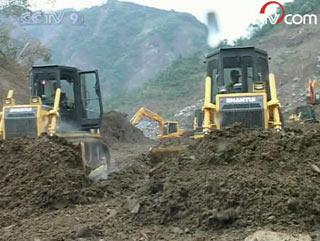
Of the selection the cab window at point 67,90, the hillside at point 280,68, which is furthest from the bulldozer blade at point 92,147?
the hillside at point 280,68

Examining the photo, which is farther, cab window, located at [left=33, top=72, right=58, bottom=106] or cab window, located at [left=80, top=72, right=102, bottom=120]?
cab window, located at [left=80, top=72, right=102, bottom=120]

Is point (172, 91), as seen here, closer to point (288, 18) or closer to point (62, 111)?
point (288, 18)

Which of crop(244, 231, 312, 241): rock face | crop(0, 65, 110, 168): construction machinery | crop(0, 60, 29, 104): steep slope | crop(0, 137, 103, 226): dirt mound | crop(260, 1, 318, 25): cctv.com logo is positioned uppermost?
crop(260, 1, 318, 25): cctv.com logo

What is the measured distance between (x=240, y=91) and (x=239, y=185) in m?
3.83

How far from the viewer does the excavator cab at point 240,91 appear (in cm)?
915

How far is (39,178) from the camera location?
27.1 feet

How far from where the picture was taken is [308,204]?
19.5ft

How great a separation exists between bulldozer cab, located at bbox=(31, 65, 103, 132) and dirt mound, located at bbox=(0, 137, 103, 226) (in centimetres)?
246

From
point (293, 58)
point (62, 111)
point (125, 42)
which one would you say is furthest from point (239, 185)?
point (125, 42)

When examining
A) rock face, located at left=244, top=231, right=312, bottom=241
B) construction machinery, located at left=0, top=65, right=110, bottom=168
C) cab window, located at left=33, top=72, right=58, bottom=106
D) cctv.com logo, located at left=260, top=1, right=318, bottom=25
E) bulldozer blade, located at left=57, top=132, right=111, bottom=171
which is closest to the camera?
rock face, located at left=244, top=231, right=312, bottom=241

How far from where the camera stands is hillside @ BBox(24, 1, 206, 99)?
222 feet

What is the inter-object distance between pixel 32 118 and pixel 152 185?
4200 mm

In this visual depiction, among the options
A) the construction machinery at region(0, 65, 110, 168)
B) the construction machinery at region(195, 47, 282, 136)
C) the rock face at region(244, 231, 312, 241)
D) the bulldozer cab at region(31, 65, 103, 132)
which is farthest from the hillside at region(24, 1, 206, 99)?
the rock face at region(244, 231, 312, 241)

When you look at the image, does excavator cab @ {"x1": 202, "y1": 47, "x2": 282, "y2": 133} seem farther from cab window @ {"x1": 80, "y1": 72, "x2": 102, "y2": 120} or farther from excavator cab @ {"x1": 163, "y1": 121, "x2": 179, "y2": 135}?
excavator cab @ {"x1": 163, "y1": 121, "x2": 179, "y2": 135}
